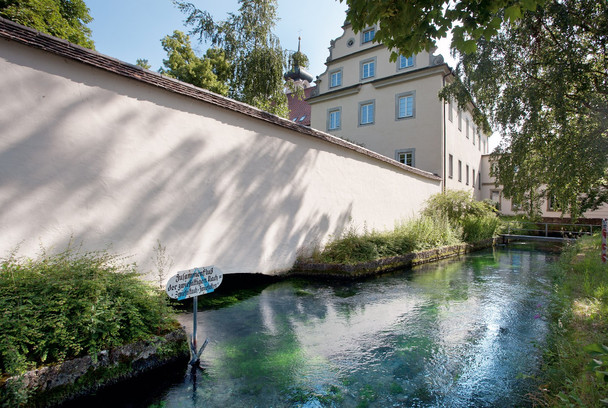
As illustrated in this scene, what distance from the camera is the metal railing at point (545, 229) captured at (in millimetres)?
18094

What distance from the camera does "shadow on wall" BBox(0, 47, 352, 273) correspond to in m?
4.16

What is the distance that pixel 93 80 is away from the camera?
4785 mm

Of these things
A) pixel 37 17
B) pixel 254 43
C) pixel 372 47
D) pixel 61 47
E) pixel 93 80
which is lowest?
pixel 93 80

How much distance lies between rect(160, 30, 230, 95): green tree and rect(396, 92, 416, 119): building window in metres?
10.2

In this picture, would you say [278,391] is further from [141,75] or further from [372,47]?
[372,47]

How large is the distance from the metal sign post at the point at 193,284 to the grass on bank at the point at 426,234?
4939mm

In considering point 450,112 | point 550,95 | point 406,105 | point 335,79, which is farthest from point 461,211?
point 335,79

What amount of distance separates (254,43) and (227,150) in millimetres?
12140

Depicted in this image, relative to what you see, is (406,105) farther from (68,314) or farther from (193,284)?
(68,314)

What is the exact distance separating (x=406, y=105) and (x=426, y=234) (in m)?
10.6

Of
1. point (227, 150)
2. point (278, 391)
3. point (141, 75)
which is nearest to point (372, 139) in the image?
point (227, 150)

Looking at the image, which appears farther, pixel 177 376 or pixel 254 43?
pixel 254 43

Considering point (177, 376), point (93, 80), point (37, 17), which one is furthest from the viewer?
point (37, 17)

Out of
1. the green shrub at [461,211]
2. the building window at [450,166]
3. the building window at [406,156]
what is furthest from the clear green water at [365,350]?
the building window at [450,166]
